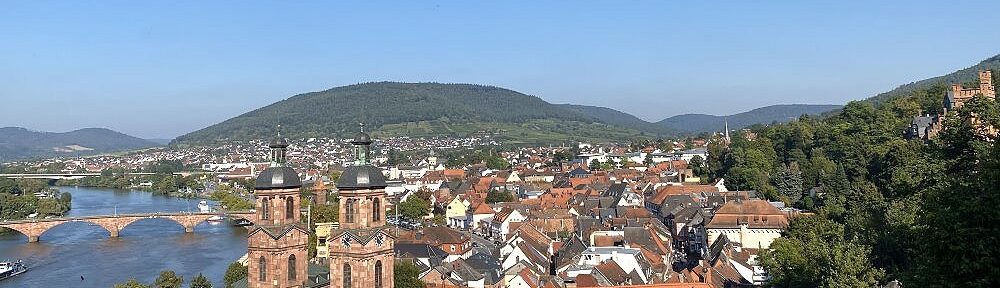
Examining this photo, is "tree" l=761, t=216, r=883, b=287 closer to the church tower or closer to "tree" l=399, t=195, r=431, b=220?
the church tower

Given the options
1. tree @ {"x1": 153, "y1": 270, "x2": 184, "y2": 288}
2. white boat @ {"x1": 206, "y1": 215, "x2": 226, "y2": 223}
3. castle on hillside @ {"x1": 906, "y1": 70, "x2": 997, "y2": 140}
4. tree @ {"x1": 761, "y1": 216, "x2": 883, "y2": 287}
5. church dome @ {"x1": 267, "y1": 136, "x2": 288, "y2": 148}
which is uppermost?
castle on hillside @ {"x1": 906, "y1": 70, "x2": 997, "y2": 140}

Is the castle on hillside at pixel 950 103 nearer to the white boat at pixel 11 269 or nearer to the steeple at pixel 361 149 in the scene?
the steeple at pixel 361 149

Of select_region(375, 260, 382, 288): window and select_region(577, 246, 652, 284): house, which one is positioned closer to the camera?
select_region(375, 260, 382, 288): window

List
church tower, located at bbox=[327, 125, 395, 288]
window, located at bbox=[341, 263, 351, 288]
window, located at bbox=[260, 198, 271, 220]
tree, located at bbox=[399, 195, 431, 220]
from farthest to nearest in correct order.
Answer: tree, located at bbox=[399, 195, 431, 220] → window, located at bbox=[260, 198, 271, 220] → window, located at bbox=[341, 263, 351, 288] → church tower, located at bbox=[327, 125, 395, 288]

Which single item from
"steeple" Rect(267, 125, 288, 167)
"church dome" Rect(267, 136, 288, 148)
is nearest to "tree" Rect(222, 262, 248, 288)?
"church dome" Rect(267, 136, 288, 148)

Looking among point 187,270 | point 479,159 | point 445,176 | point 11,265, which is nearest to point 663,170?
point 445,176

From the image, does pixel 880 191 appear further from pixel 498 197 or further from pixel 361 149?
pixel 498 197
